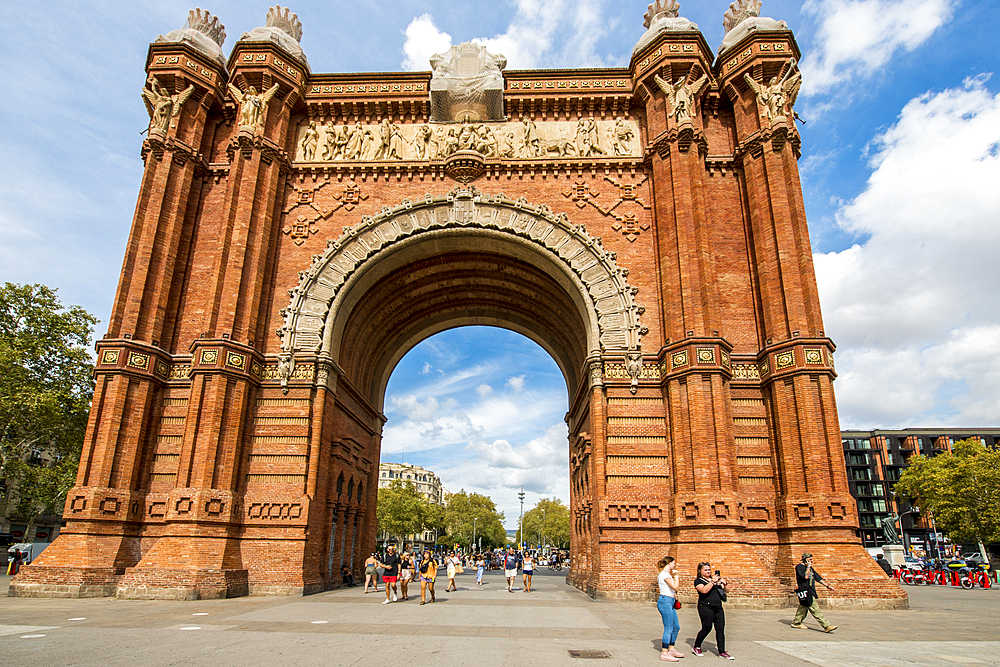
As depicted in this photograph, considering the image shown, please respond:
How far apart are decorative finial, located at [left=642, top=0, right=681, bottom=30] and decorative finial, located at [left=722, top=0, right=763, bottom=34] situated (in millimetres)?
1979

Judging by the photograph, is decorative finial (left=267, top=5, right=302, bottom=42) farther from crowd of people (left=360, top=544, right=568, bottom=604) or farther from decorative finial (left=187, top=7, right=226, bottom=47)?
crowd of people (left=360, top=544, right=568, bottom=604)

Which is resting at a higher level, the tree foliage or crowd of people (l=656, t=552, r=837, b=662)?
the tree foliage

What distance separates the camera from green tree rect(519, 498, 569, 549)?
365ft

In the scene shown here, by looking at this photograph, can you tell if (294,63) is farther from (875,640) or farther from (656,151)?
(875,640)

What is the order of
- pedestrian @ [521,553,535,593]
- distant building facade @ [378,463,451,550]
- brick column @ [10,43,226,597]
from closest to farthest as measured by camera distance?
brick column @ [10,43,226,597], pedestrian @ [521,553,535,593], distant building facade @ [378,463,451,550]

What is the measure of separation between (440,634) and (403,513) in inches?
2457

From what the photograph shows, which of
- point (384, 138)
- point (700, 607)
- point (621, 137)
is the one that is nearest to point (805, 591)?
point (700, 607)

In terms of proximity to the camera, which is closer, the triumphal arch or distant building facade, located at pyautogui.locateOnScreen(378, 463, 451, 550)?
the triumphal arch

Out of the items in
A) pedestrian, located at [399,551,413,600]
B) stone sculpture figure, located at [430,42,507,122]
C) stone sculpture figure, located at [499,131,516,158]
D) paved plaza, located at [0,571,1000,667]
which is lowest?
paved plaza, located at [0,571,1000,667]

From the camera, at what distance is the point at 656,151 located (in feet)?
70.6

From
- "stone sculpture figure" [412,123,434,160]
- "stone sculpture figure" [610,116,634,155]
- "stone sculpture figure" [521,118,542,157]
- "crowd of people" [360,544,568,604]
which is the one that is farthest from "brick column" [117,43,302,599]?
"stone sculpture figure" [610,116,634,155]

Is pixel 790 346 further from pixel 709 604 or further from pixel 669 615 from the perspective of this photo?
pixel 669 615

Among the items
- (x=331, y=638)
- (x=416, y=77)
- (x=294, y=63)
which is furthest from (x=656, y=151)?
(x=331, y=638)

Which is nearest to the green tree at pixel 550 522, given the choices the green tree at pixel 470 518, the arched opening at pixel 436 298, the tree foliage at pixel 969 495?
the green tree at pixel 470 518
